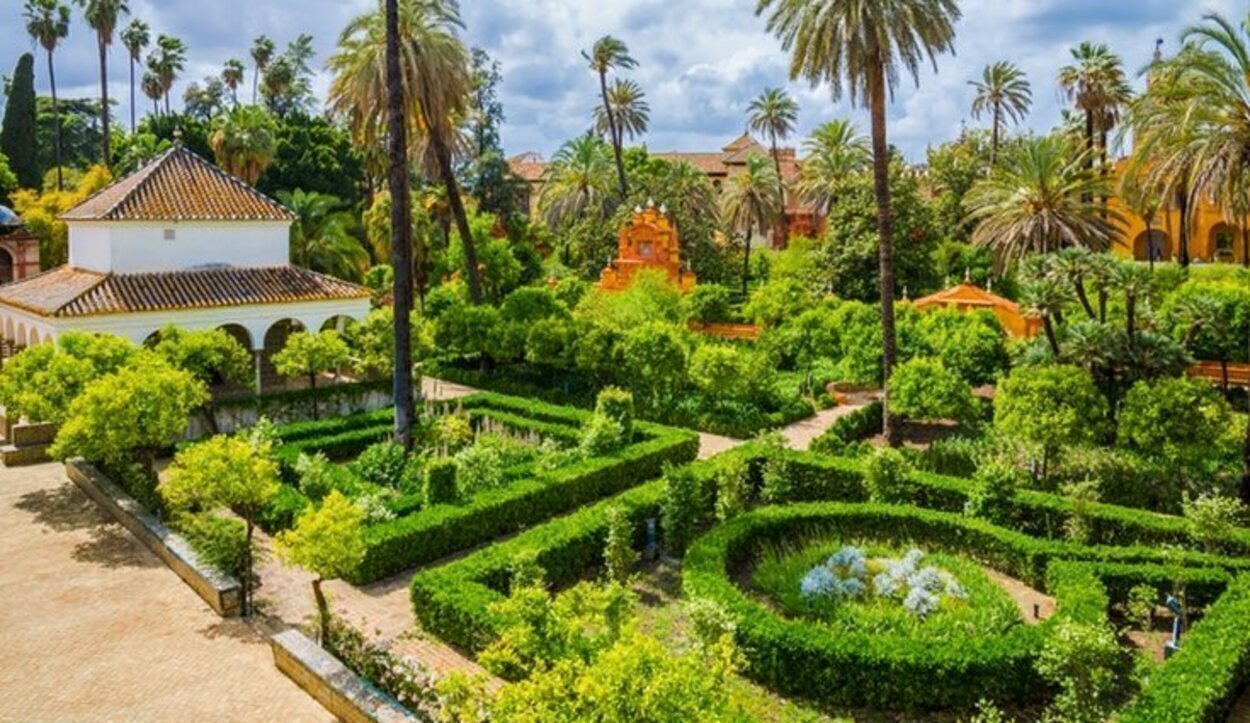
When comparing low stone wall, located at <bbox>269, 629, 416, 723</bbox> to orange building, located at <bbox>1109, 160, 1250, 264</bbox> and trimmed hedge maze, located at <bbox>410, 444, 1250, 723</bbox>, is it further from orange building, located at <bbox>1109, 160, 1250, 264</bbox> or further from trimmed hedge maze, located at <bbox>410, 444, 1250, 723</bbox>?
orange building, located at <bbox>1109, 160, 1250, 264</bbox>

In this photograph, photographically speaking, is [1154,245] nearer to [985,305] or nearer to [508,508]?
[985,305]

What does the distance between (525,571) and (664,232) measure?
113 ft

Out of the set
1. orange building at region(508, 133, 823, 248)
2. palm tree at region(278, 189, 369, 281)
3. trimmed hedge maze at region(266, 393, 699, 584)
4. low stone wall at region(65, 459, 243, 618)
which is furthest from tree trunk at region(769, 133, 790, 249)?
low stone wall at region(65, 459, 243, 618)

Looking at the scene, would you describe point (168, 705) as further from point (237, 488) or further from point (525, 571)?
point (525, 571)

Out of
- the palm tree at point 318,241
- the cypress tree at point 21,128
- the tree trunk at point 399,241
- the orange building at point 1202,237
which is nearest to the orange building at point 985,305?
the tree trunk at point 399,241

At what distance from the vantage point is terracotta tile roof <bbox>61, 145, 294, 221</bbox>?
27766 millimetres

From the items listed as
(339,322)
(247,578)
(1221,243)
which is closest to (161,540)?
(247,578)

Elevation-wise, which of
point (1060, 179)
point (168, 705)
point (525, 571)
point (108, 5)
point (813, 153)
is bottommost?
point (168, 705)

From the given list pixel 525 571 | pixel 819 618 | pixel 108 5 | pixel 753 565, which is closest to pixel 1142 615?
pixel 819 618

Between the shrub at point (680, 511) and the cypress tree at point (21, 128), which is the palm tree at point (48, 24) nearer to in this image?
the cypress tree at point (21, 128)

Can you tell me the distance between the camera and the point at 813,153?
5997cm

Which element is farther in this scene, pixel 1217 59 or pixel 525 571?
pixel 1217 59

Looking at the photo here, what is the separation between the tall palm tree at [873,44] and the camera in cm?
2288

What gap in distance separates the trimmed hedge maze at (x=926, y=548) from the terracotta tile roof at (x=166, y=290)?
15.4 meters
